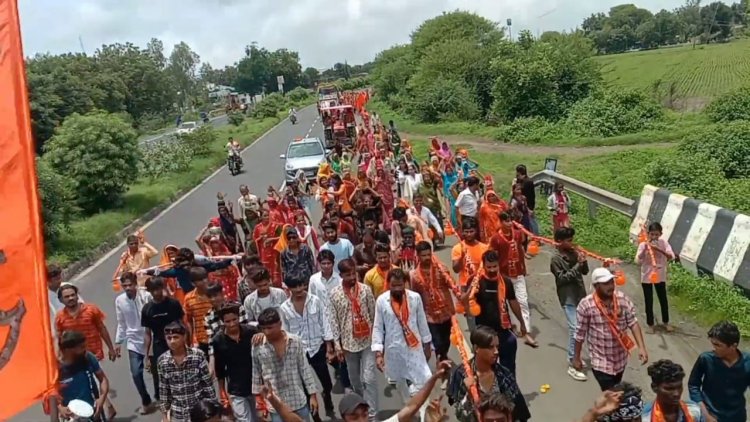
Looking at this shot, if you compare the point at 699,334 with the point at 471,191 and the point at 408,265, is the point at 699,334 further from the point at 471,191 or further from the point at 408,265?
the point at 471,191

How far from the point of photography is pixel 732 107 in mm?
22203

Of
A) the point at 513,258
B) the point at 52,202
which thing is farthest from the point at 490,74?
the point at 513,258

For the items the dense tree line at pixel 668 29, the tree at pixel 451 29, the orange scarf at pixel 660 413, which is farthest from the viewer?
the dense tree line at pixel 668 29

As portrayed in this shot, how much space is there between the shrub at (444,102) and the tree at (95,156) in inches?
827

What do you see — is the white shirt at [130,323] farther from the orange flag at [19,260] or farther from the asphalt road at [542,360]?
the orange flag at [19,260]

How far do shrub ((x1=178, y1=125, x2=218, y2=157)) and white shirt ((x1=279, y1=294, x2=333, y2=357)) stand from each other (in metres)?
26.3

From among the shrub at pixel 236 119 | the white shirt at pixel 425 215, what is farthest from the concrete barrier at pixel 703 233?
the shrub at pixel 236 119

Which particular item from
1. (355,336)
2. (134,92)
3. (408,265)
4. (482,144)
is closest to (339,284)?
(355,336)

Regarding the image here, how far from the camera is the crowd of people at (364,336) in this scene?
170 inches

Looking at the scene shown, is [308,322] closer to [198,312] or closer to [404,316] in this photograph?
[404,316]

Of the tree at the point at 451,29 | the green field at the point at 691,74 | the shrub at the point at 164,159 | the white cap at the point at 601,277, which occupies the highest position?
the tree at the point at 451,29

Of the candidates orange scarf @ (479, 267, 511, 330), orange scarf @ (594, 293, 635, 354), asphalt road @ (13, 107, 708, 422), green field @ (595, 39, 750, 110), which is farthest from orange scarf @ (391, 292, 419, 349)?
green field @ (595, 39, 750, 110)

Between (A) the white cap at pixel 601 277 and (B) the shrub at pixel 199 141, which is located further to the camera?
(B) the shrub at pixel 199 141

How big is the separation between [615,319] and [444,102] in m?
33.2
